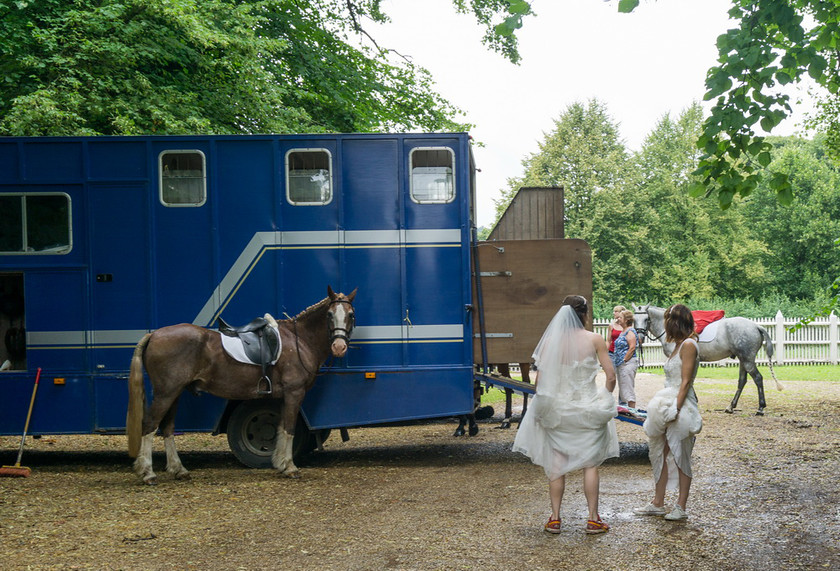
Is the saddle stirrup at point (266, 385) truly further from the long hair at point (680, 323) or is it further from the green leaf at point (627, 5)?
the green leaf at point (627, 5)

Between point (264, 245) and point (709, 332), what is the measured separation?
9975 mm

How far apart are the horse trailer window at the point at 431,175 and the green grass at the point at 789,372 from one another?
52.3 feet

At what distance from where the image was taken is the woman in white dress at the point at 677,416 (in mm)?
6199

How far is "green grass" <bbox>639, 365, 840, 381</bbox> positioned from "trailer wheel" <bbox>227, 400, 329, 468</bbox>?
54.8ft

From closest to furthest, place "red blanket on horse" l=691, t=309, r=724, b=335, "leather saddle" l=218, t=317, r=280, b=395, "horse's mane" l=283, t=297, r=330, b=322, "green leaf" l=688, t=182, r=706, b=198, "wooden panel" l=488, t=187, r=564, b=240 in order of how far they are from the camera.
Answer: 1. "green leaf" l=688, t=182, r=706, b=198
2. "leather saddle" l=218, t=317, r=280, b=395
3. "horse's mane" l=283, t=297, r=330, b=322
4. "wooden panel" l=488, t=187, r=564, b=240
5. "red blanket on horse" l=691, t=309, r=724, b=335

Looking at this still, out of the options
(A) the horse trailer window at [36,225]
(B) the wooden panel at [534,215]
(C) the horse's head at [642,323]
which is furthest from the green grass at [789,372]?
(A) the horse trailer window at [36,225]

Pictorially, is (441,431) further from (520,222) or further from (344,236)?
(344,236)

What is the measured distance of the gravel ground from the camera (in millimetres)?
5422

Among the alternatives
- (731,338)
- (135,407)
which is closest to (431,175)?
(135,407)

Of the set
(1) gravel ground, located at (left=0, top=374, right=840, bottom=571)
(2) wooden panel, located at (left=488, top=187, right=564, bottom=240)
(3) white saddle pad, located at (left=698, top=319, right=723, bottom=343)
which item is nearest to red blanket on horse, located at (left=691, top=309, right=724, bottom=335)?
(3) white saddle pad, located at (left=698, top=319, right=723, bottom=343)

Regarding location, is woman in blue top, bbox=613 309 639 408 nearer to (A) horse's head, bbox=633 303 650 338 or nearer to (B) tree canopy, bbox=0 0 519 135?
(A) horse's head, bbox=633 303 650 338

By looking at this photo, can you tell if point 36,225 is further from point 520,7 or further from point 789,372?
point 789,372

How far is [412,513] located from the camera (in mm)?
6805

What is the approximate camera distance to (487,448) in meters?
10.4
